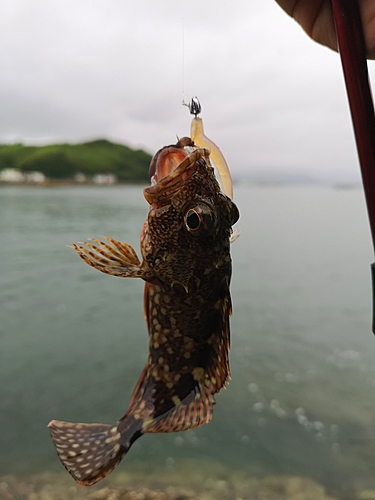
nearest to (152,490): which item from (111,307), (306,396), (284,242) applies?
(306,396)

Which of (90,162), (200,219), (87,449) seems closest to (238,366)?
(87,449)

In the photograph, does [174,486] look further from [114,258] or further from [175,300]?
[114,258]

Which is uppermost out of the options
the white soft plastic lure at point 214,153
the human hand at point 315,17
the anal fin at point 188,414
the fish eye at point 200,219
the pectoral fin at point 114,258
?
the human hand at point 315,17

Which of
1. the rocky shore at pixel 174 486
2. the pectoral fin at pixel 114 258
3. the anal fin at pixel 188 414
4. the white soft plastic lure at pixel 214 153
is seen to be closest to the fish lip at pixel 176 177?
the white soft plastic lure at pixel 214 153

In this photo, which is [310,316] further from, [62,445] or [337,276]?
[62,445]

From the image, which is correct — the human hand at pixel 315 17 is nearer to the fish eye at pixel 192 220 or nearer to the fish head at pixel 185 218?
the fish head at pixel 185 218

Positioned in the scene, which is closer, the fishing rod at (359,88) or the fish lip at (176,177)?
the fishing rod at (359,88)
